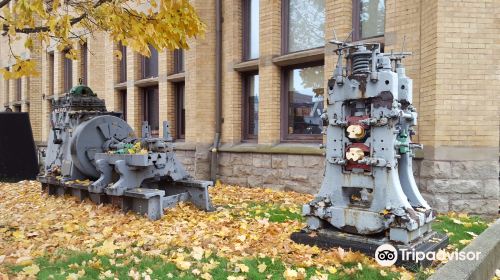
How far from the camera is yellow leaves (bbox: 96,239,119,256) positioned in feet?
16.0

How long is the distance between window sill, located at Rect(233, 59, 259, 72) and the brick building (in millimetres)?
45

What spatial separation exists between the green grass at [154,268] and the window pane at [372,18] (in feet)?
17.2

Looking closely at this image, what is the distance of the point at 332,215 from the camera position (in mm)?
4918

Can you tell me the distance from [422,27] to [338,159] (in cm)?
376

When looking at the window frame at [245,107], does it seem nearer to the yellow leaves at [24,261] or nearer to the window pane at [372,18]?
the window pane at [372,18]

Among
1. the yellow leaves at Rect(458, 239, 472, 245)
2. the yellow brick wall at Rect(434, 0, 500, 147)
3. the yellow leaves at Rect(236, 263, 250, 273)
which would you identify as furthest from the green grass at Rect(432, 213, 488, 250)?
the yellow leaves at Rect(236, 263, 250, 273)

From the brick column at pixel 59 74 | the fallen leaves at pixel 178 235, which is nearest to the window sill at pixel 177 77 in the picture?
the fallen leaves at pixel 178 235

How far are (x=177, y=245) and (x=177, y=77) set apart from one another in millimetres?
7363

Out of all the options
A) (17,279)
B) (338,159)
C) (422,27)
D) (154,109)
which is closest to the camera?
(17,279)

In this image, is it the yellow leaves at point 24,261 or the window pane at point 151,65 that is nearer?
the yellow leaves at point 24,261

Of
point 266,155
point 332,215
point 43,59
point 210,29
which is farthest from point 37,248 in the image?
point 43,59

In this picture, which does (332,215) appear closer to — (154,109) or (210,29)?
(210,29)

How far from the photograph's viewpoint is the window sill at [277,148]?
348 inches

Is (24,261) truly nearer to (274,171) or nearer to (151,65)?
(274,171)
